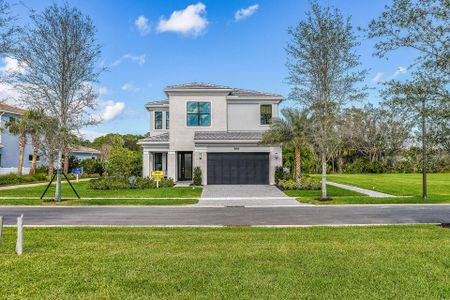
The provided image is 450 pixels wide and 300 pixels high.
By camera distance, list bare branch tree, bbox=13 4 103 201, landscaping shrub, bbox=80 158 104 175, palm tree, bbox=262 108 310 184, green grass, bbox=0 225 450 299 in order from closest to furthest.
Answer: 1. green grass, bbox=0 225 450 299
2. bare branch tree, bbox=13 4 103 201
3. palm tree, bbox=262 108 310 184
4. landscaping shrub, bbox=80 158 104 175

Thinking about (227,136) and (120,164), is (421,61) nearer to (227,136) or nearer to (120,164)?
(227,136)

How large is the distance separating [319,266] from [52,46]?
17.8 meters

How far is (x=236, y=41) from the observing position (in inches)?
1018

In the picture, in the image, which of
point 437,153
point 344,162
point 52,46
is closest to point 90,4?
point 52,46

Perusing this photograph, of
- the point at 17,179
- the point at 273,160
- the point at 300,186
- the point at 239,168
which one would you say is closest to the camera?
the point at 300,186

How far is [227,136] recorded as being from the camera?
27797mm

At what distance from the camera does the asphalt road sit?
12.6 meters

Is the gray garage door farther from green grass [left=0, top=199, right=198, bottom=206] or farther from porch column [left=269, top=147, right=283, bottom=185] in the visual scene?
green grass [left=0, top=199, right=198, bottom=206]

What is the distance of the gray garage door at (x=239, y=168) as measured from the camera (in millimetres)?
27766

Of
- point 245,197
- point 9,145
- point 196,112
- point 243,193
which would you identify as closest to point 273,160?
point 243,193

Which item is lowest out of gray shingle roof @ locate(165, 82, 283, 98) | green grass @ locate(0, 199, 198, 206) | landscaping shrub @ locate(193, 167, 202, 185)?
green grass @ locate(0, 199, 198, 206)

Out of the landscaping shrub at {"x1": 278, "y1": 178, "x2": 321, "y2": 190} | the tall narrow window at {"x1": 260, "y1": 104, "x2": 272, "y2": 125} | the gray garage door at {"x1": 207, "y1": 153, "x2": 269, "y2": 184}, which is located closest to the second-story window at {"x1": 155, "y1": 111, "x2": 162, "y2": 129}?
the gray garage door at {"x1": 207, "y1": 153, "x2": 269, "y2": 184}

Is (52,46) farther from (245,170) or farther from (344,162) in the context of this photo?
(344,162)

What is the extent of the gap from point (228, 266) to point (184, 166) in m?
24.0
